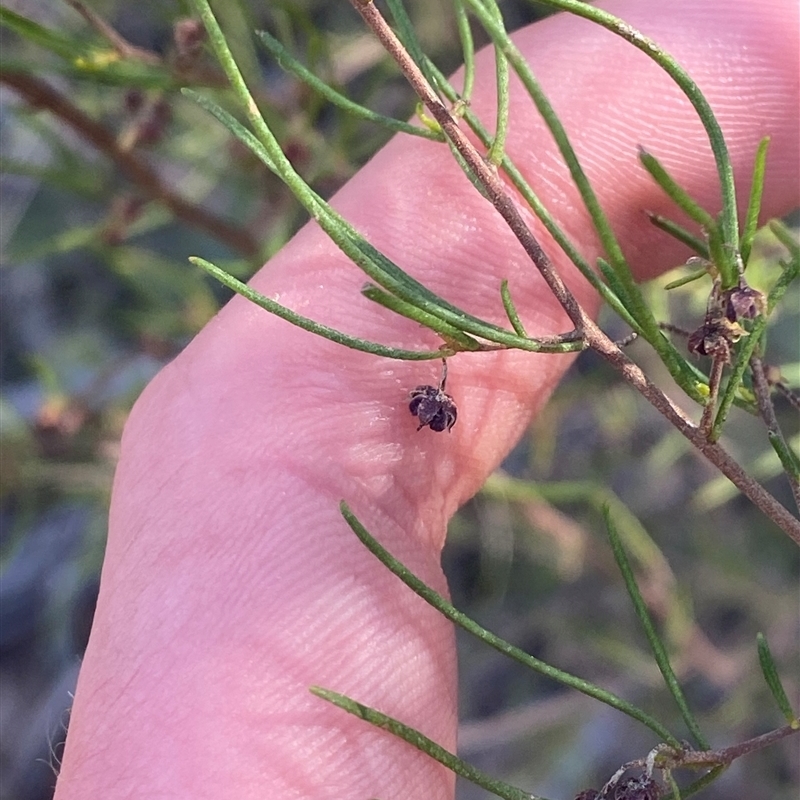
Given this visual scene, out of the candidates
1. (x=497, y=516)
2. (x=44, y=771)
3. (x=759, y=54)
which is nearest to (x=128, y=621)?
(x=759, y=54)

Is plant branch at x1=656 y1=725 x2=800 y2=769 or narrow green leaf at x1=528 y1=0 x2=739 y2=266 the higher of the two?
narrow green leaf at x1=528 y1=0 x2=739 y2=266

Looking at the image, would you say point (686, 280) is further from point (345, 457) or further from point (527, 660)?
point (345, 457)

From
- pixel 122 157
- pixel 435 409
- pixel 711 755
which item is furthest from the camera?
pixel 122 157

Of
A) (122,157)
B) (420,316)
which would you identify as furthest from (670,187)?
(122,157)

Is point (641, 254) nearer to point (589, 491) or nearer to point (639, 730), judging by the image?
point (589, 491)

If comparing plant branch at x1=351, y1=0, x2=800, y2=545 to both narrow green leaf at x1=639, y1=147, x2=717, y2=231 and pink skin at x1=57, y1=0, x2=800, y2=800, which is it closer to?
narrow green leaf at x1=639, y1=147, x2=717, y2=231


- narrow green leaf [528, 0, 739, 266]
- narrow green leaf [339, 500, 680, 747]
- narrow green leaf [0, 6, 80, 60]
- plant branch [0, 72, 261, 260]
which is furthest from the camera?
plant branch [0, 72, 261, 260]

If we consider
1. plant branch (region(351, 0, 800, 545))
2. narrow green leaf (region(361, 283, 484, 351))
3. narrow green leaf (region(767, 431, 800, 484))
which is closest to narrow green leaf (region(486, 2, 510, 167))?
plant branch (region(351, 0, 800, 545))
